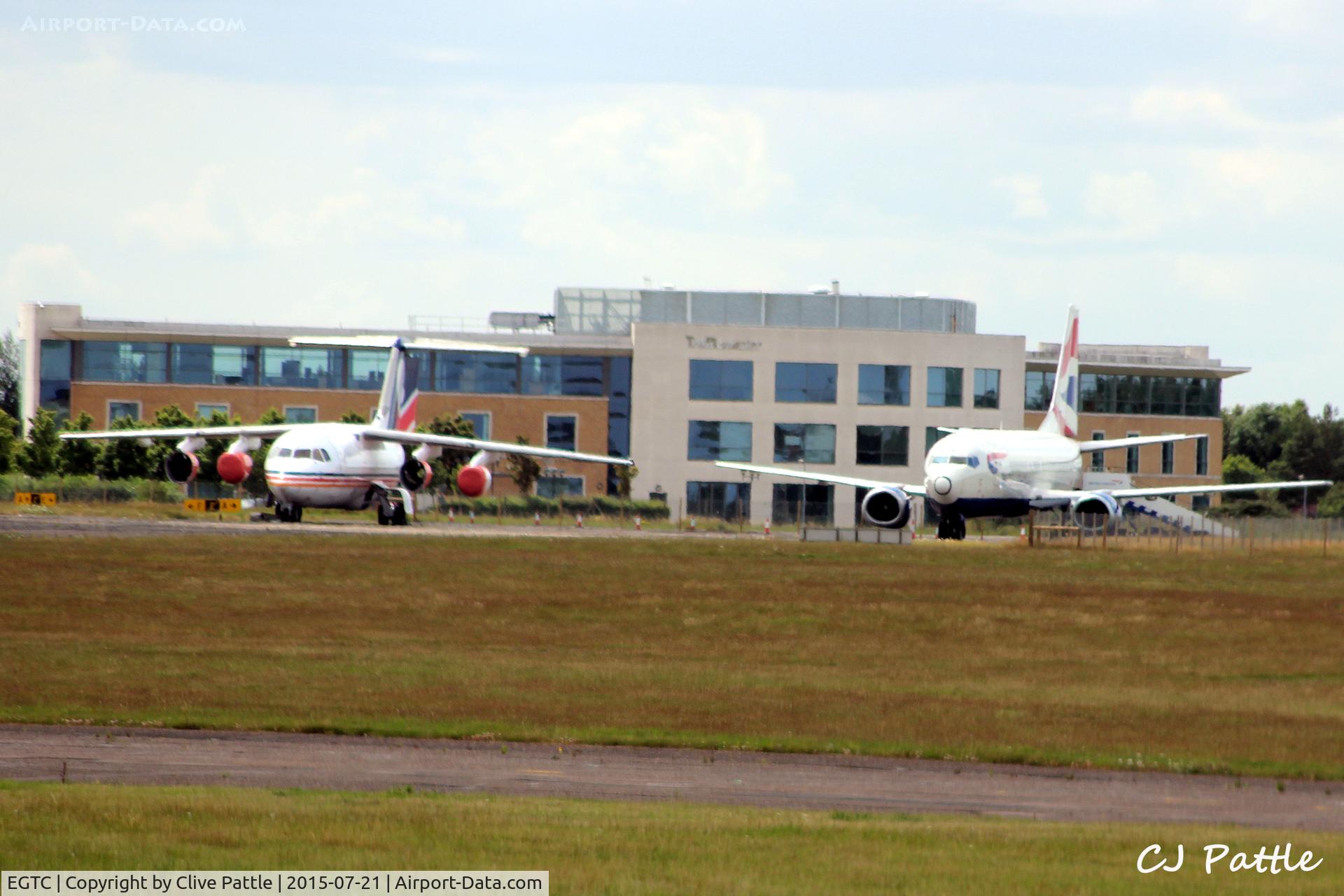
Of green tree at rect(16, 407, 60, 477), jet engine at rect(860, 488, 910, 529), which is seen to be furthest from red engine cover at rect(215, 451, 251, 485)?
green tree at rect(16, 407, 60, 477)

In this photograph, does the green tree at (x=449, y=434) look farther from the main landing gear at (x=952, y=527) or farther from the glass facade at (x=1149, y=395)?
the glass facade at (x=1149, y=395)

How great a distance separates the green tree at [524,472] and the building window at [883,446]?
1900 centimetres

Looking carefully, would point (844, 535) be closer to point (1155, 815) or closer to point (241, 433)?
point (241, 433)

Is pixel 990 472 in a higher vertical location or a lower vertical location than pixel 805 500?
higher

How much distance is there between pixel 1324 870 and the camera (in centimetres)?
1258

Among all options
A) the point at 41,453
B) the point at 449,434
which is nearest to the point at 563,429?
the point at 449,434

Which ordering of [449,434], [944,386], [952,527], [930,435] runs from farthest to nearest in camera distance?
[944,386] → [930,435] → [449,434] → [952,527]

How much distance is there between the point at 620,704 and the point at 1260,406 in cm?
15688

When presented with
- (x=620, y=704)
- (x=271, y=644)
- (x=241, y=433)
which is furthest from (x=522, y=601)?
(x=241, y=433)

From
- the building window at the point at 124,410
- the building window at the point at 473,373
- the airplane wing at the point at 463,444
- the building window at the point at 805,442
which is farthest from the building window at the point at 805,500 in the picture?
the building window at the point at 124,410

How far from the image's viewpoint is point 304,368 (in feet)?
339

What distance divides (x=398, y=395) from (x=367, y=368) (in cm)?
3410

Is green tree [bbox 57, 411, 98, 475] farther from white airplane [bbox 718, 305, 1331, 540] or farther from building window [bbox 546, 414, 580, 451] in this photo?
white airplane [bbox 718, 305, 1331, 540]

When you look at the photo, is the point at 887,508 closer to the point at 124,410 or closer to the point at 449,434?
the point at 449,434
